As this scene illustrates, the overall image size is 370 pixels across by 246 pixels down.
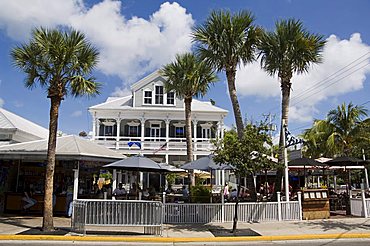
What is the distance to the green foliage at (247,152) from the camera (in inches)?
462

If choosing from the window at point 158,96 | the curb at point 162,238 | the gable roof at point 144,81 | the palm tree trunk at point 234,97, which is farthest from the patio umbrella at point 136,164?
the gable roof at point 144,81

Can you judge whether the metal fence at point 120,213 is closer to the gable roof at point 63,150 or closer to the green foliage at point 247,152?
the green foliage at point 247,152

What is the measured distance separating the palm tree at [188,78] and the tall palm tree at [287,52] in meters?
5.10

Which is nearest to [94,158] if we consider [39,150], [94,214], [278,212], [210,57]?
[39,150]

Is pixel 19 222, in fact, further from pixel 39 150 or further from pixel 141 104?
pixel 141 104

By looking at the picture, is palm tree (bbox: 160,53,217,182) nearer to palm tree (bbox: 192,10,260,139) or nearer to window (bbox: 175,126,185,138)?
palm tree (bbox: 192,10,260,139)

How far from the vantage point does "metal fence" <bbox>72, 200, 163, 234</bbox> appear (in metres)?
11.0

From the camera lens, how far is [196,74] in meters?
20.3

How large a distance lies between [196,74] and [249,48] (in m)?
5.10

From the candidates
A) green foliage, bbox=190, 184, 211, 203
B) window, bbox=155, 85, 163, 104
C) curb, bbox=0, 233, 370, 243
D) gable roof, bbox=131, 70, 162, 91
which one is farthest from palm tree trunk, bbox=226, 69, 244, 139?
gable roof, bbox=131, 70, 162, 91

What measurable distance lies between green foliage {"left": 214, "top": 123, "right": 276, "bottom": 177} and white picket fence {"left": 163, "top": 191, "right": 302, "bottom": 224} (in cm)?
254

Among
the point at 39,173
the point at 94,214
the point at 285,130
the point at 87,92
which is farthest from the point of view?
the point at 39,173

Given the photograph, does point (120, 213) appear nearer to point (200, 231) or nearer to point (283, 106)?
point (200, 231)

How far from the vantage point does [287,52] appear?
50.8 feet
